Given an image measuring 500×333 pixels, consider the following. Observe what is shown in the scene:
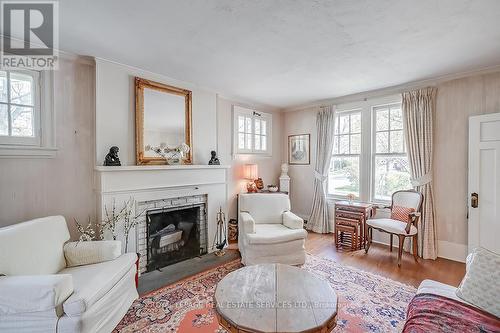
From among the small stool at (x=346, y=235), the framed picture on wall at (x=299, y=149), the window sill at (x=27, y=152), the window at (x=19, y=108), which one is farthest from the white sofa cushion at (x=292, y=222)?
the window at (x=19, y=108)

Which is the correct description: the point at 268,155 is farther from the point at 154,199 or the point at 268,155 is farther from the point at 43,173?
the point at 43,173

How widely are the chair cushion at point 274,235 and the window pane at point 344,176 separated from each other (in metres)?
1.77

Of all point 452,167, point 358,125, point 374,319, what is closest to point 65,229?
point 374,319

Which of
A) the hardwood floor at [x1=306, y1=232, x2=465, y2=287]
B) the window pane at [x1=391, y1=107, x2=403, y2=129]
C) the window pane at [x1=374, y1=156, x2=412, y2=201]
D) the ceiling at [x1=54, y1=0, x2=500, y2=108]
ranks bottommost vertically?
the hardwood floor at [x1=306, y1=232, x2=465, y2=287]

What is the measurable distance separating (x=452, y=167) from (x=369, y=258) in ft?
5.56

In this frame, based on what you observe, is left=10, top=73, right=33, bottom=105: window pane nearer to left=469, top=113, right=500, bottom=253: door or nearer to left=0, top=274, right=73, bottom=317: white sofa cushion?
left=0, top=274, right=73, bottom=317: white sofa cushion

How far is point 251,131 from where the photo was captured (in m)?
4.46

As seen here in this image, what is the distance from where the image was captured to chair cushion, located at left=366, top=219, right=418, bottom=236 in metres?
3.01

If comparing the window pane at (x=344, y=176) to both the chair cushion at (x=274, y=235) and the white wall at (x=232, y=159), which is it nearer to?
the white wall at (x=232, y=159)

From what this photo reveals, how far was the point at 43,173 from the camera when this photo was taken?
2.32 m

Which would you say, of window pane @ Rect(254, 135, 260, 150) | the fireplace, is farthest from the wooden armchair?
the fireplace

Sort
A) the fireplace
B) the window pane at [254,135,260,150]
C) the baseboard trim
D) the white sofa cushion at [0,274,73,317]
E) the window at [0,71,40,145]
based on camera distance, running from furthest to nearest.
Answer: the window pane at [254,135,260,150]
the baseboard trim
the fireplace
the window at [0,71,40,145]
the white sofa cushion at [0,274,73,317]

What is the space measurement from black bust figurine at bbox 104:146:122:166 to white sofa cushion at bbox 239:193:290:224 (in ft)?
5.58

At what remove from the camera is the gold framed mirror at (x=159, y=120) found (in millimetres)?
2896
